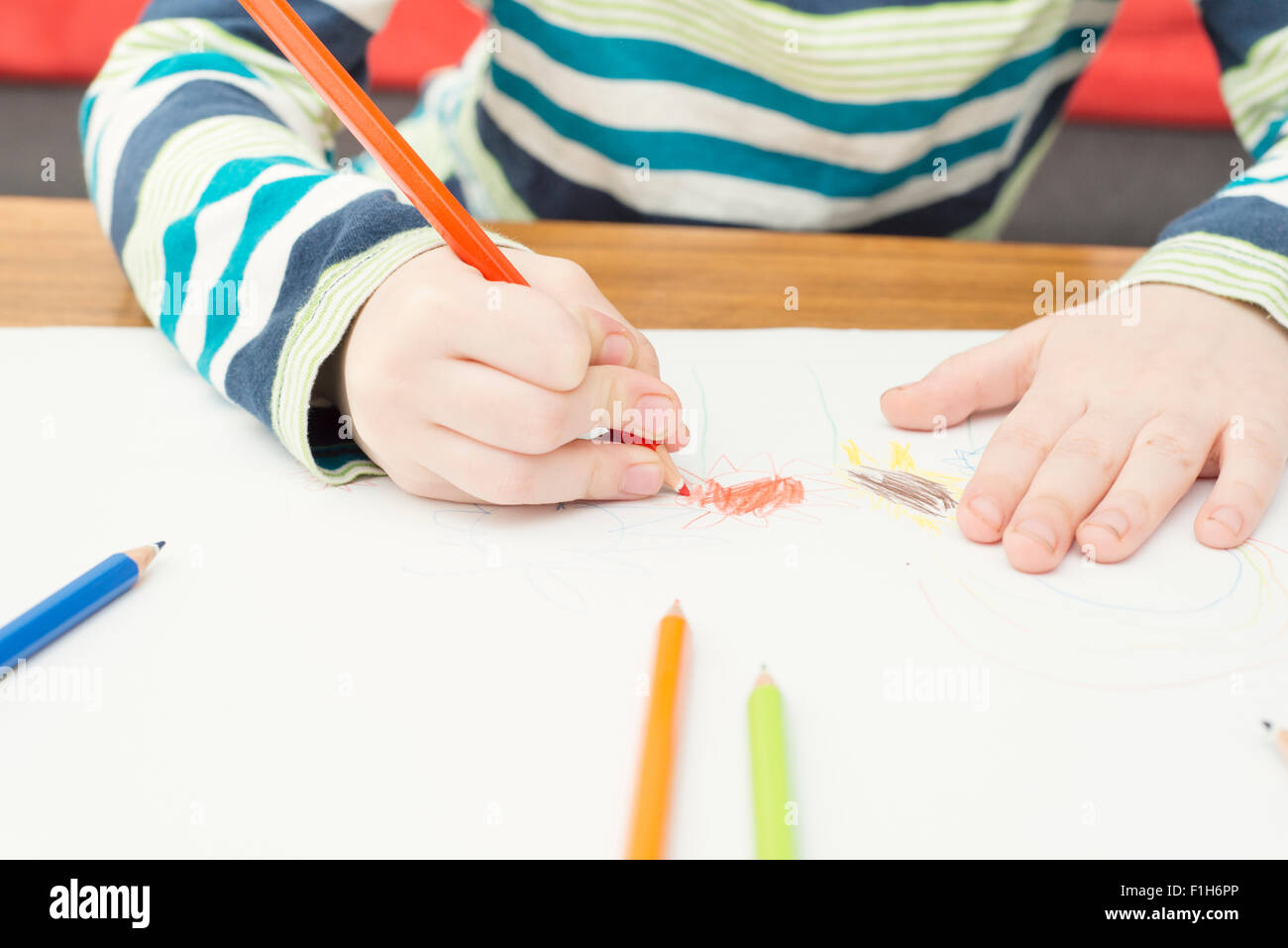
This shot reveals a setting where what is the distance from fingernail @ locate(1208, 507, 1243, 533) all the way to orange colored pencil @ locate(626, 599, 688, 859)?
0.18 meters

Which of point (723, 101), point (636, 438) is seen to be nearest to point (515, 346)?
point (636, 438)

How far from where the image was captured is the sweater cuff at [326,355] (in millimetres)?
340

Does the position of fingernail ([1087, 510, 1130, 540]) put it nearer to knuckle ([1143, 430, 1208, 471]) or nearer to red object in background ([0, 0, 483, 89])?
knuckle ([1143, 430, 1208, 471])

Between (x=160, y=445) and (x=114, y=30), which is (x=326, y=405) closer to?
(x=160, y=445)

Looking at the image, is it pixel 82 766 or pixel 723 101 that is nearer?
pixel 82 766

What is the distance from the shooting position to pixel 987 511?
33cm

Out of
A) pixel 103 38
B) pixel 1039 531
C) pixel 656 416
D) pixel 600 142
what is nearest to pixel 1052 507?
pixel 1039 531

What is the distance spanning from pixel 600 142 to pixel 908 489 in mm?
351

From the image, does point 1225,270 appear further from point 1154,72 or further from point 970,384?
point 1154,72

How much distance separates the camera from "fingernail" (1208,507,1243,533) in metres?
0.33

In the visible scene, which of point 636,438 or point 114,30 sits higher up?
point 114,30

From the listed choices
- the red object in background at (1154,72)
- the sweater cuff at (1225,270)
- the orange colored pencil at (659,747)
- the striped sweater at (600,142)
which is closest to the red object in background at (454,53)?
the red object in background at (1154,72)

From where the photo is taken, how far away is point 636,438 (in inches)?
13.5

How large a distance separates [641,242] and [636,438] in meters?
0.23
